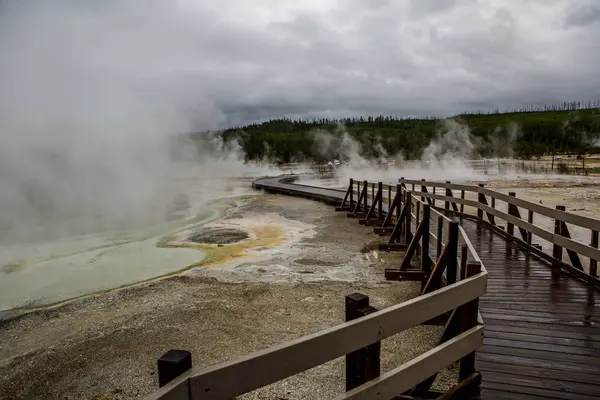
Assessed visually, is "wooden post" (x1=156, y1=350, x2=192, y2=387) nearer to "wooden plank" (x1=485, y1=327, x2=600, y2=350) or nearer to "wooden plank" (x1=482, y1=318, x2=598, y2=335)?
"wooden plank" (x1=485, y1=327, x2=600, y2=350)

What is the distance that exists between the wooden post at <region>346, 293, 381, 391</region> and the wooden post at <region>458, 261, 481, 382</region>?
96 cm

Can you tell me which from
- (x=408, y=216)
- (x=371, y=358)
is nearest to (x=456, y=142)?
(x=408, y=216)

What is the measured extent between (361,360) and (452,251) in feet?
9.18

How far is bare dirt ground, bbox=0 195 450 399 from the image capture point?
14.8 feet

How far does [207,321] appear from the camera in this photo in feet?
19.8

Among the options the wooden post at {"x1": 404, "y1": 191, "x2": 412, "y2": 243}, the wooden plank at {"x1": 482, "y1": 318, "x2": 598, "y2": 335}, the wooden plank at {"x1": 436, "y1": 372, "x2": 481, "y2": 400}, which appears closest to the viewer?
the wooden plank at {"x1": 436, "y1": 372, "x2": 481, "y2": 400}

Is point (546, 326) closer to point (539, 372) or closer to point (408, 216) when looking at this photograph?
point (539, 372)

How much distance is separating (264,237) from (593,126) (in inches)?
4080

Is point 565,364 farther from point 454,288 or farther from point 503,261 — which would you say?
point 503,261

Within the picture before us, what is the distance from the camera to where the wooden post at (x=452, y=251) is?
14.7 ft

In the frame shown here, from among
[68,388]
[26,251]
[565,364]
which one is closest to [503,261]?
[565,364]

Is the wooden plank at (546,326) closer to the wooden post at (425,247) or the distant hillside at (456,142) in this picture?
the wooden post at (425,247)

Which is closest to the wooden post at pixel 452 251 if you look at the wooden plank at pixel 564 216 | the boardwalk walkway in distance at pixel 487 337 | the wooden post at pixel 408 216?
the boardwalk walkway in distance at pixel 487 337

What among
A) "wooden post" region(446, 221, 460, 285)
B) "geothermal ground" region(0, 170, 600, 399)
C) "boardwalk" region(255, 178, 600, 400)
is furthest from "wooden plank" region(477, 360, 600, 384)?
"wooden post" region(446, 221, 460, 285)
